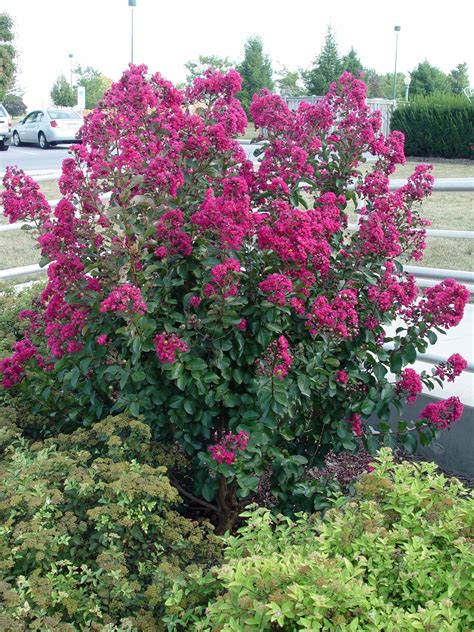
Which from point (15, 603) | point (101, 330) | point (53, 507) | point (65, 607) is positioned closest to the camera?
point (15, 603)

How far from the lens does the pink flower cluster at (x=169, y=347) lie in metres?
2.83

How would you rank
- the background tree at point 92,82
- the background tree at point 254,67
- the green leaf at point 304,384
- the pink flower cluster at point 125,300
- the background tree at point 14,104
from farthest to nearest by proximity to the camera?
the background tree at point 14,104, the background tree at point 92,82, the background tree at point 254,67, the green leaf at point 304,384, the pink flower cluster at point 125,300

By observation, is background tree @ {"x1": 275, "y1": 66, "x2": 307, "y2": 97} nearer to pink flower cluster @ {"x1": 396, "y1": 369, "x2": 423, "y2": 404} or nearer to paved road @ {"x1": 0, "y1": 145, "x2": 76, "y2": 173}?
paved road @ {"x1": 0, "y1": 145, "x2": 76, "y2": 173}

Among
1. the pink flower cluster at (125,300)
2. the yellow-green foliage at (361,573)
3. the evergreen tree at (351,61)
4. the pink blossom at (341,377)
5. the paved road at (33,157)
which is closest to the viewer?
the yellow-green foliage at (361,573)

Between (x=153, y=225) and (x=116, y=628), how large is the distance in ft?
4.63

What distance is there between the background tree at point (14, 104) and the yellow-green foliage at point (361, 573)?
61.4 metres

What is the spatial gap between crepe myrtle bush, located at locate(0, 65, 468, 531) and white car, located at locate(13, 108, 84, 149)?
24664mm

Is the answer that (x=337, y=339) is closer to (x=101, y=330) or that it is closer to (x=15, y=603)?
(x=101, y=330)

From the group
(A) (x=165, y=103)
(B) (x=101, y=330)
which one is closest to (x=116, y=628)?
(B) (x=101, y=330)

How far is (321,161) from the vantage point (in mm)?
3496

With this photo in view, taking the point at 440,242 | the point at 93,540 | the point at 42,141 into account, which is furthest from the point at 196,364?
the point at 42,141

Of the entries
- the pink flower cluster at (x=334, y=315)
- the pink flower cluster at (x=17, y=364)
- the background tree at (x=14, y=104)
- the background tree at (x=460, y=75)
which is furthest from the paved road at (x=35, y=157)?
the background tree at (x=14, y=104)

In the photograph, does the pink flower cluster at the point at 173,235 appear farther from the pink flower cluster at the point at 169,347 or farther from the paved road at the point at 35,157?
the paved road at the point at 35,157

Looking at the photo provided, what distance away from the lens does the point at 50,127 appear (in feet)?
89.8
